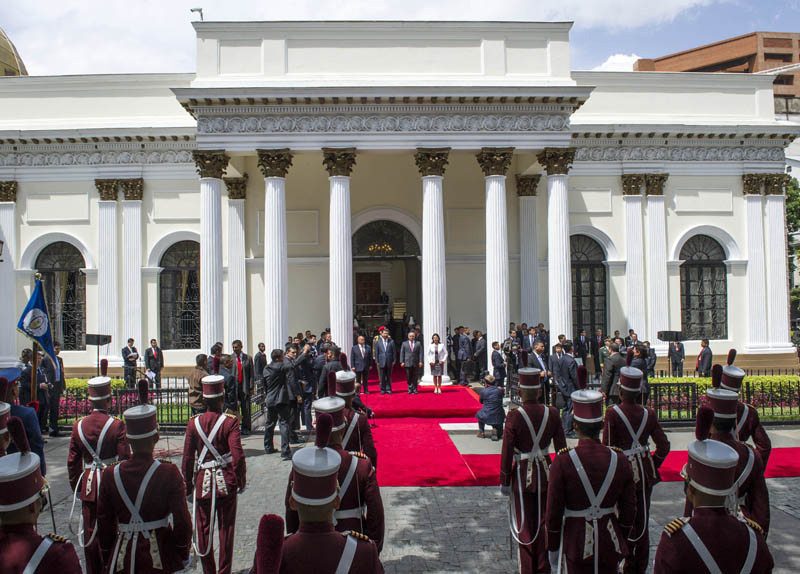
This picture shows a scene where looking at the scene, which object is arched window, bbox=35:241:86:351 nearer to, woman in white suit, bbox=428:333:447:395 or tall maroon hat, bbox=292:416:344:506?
woman in white suit, bbox=428:333:447:395

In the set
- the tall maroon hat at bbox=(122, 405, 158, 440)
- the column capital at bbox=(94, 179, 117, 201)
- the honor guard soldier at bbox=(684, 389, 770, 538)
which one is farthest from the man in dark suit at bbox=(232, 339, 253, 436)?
the column capital at bbox=(94, 179, 117, 201)

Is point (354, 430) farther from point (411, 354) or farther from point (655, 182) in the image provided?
point (655, 182)

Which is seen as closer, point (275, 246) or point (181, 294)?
point (275, 246)

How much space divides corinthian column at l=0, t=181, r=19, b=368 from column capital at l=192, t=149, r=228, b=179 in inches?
335

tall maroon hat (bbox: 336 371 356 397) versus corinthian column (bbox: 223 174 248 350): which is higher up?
corinthian column (bbox: 223 174 248 350)

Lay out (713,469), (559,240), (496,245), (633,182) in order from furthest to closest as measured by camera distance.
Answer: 1. (633,182)
2. (559,240)
3. (496,245)
4. (713,469)

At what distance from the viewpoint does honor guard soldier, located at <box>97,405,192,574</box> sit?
12.7 ft

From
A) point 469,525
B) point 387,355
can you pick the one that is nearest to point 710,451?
point 469,525

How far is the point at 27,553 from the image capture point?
2.83 meters

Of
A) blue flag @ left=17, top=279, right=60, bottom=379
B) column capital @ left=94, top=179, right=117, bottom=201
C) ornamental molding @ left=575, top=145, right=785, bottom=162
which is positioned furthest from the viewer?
ornamental molding @ left=575, top=145, right=785, bottom=162

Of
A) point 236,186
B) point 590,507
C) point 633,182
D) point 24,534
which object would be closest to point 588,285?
point 633,182

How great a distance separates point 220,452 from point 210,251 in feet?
40.9

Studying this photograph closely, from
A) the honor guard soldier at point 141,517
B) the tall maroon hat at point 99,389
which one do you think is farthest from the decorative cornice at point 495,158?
the honor guard soldier at point 141,517

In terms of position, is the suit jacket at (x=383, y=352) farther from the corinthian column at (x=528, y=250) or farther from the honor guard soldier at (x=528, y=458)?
the honor guard soldier at (x=528, y=458)
